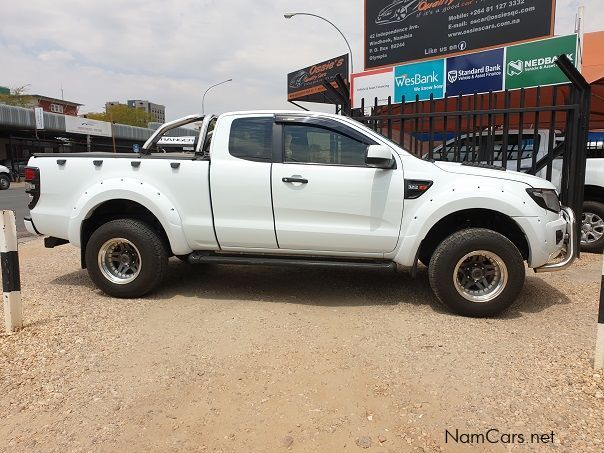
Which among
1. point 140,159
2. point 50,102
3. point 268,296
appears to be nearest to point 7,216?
point 140,159

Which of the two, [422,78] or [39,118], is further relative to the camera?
[39,118]

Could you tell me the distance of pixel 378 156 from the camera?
13.5 feet

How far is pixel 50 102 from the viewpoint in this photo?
62.2 meters

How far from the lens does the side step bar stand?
439cm

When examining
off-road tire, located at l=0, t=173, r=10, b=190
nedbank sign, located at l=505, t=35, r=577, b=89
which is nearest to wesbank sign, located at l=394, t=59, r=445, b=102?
nedbank sign, located at l=505, t=35, r=577, b=89

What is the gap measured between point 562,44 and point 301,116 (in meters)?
6.14

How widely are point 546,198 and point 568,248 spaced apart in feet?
1.84

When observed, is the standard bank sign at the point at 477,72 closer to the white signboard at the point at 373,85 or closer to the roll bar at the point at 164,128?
the white signboard at the point at 373,85

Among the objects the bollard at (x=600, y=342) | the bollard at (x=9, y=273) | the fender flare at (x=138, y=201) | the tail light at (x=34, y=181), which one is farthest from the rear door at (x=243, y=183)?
the bollard at (x=600, y=342)

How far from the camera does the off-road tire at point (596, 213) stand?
687 centimetres

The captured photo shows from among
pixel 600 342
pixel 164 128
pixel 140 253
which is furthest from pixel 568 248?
pixel 164 128

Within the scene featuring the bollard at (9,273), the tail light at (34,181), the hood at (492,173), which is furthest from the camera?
the tail light at (34,181)

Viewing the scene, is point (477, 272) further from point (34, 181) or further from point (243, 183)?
point (34, 181)

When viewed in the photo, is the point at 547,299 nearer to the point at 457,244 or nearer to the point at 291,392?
the point at 457,244
